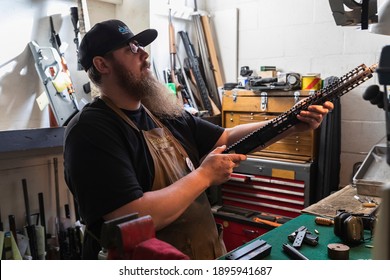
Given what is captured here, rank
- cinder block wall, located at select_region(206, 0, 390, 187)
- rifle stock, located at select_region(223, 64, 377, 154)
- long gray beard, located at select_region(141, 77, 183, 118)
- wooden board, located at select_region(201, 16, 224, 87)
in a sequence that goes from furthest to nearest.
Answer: wooden board, located at select_region(201, 16, 224, 87) < cinder block wall, located at select_region(206, 0, 390, 187) < long gray beard, located at select_region(141, 77, 183, 118) < rifle stock, located at select_region(223, 64, 377, 154)

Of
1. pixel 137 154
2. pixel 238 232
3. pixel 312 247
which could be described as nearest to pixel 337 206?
pixel 312 247

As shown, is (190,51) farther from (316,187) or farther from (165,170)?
(165,170)

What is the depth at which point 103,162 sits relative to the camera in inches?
38.8

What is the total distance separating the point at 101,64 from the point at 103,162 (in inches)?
16.2

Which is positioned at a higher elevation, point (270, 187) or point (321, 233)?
point (321, 233)

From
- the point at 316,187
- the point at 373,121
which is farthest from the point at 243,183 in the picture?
the point at 373,121

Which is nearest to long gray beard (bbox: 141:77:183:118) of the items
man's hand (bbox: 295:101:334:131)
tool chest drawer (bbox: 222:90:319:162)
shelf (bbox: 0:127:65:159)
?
man's hand (bbox: 295:101:334:131)

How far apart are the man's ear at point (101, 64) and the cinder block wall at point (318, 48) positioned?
5.02 feet

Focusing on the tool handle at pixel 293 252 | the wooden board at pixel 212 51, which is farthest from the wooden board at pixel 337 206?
the wooden board at pixel 212 51

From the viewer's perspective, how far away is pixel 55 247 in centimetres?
198

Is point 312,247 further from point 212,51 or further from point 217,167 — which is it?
point 212,51

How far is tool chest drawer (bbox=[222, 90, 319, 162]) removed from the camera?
6.86ft

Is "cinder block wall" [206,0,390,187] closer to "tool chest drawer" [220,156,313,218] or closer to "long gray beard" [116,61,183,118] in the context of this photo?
"tool chest drawer" [220,156,313,218]

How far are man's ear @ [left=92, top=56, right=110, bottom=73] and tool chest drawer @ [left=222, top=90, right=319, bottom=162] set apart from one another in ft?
3.92
